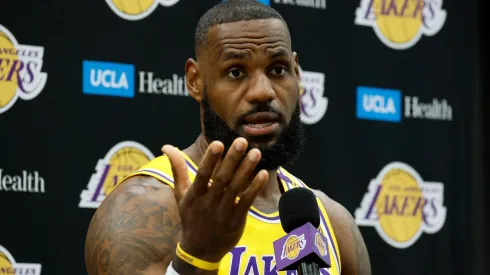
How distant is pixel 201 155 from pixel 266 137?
0.27 meters

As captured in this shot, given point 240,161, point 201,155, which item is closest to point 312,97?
point 201,155

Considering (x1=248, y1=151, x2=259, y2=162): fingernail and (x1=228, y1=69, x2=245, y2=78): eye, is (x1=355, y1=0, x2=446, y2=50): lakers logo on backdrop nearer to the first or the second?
(x1=228, y1=69, x2=245, y2=78): eye

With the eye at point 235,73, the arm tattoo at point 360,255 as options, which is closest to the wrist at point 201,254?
the eye at point 235,73

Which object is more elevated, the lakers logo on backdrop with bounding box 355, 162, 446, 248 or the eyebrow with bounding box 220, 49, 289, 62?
the eyebrow with bounding box 220, 49, 289, 62

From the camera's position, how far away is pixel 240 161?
241 centimetres

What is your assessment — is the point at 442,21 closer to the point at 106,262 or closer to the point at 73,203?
the point at 73,203

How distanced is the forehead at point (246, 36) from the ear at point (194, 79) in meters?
0.12

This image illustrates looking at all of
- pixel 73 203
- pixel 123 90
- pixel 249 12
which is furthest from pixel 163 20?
pixel 249 12

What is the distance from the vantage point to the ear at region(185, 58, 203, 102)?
112 inches

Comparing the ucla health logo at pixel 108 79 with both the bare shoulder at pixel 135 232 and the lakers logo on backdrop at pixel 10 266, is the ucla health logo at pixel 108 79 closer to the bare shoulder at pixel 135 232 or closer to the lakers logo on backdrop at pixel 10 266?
the lakers logo on backdrop at pixel 10 266

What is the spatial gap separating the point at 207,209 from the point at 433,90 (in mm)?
2575

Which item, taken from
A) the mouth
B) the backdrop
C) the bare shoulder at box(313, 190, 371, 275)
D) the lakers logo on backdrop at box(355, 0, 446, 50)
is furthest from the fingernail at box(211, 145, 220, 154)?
the lakers logo on backdrop at box(355, 0, 446, 50)

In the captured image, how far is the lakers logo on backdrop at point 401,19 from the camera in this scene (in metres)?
4.31

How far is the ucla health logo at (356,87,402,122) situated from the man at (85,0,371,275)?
124 cm
